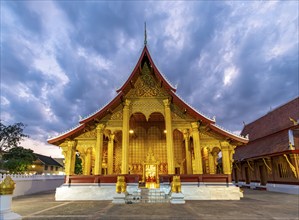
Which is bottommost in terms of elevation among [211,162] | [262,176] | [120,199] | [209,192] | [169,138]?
[120,199]

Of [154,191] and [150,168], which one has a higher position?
[150,168]

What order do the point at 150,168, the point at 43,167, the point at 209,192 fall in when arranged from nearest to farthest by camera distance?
the point at 209,192 → the point at 150,168 → the point at 43,167

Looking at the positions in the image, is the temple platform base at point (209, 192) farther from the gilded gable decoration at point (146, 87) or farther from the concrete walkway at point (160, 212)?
the gilded gable decoration at point (146, 87)

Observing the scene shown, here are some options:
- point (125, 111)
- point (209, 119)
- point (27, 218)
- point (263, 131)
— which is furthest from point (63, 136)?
point (263, 131)

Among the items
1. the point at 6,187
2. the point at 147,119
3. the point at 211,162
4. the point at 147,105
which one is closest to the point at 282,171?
the point at 211,162

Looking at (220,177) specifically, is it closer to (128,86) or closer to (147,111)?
(147,111)

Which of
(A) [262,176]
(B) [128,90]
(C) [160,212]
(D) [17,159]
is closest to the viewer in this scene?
(C) [160,212]

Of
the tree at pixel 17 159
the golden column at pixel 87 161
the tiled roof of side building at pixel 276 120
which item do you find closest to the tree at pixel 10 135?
the tree at pixel 17 159

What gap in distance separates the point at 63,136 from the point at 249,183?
21329mm

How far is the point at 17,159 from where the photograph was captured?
2600cm

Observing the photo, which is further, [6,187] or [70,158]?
[70,158]

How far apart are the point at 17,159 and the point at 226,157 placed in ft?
88.5

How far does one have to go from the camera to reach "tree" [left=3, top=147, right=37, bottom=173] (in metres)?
24.9

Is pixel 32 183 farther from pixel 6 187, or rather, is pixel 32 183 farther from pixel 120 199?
pixel 6 187
